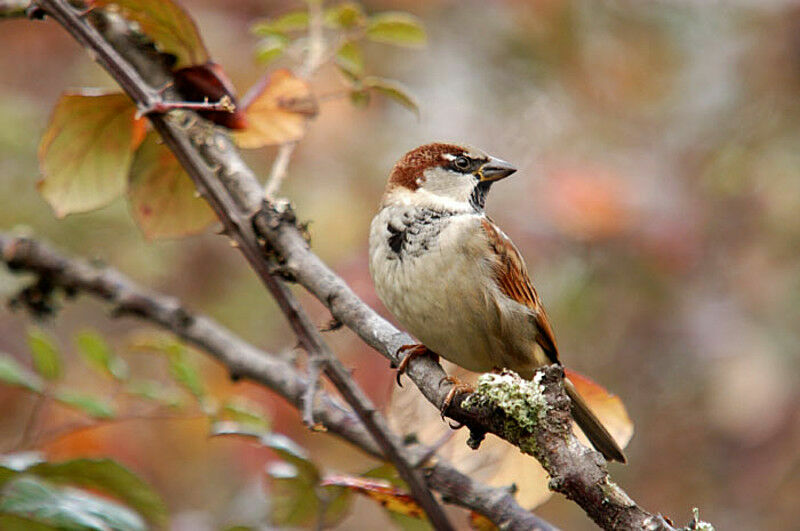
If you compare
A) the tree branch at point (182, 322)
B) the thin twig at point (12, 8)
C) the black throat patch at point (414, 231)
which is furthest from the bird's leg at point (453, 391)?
the thin twig at point (12, 8)

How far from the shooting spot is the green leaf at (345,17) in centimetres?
194

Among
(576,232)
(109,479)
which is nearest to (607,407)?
(109,479)

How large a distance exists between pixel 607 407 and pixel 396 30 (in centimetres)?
94

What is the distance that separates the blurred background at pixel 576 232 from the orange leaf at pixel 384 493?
1.63m

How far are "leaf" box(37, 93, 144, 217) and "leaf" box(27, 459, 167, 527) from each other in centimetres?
50

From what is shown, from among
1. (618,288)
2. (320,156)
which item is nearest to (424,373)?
(618,288)

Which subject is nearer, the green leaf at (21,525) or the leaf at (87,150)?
the green leaf at (21,525)

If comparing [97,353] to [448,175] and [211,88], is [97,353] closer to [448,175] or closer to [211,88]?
[211,88]

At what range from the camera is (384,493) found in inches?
59.6

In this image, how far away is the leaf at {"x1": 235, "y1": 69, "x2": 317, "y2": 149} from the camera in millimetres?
1753

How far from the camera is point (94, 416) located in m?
1.82

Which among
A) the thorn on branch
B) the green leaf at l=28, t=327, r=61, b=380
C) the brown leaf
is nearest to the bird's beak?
the brown leaf

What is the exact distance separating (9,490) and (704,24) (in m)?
4.81

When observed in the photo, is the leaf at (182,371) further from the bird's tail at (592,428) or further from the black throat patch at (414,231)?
the bird's tail at (592,428)
